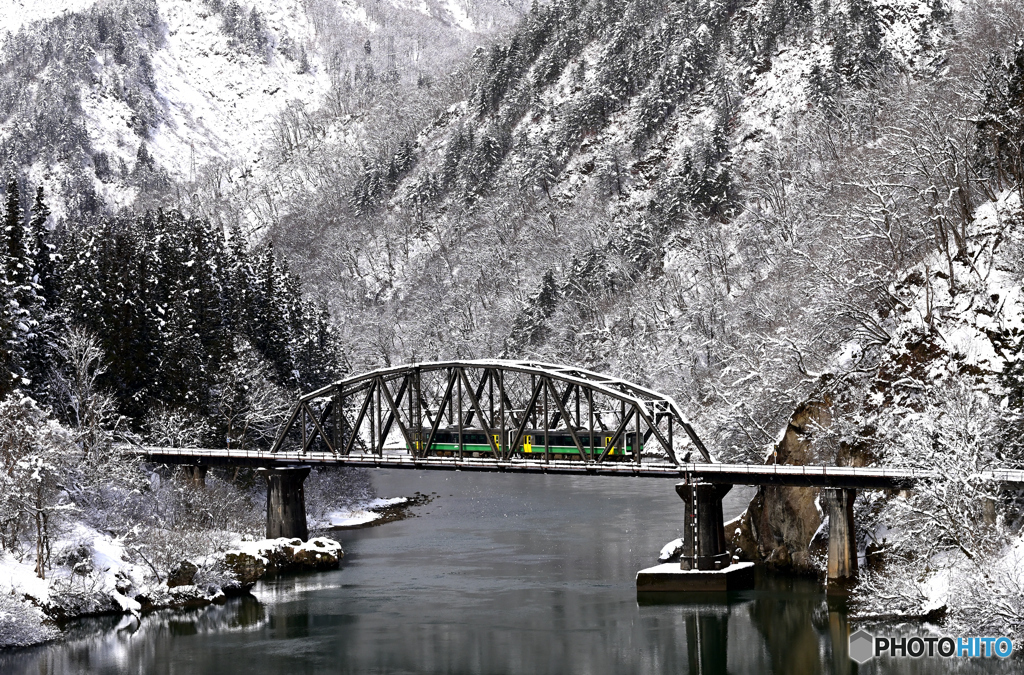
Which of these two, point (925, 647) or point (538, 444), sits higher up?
point (538, 444)

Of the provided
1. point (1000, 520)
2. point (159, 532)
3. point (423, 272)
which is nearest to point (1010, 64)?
point (1000, 520)

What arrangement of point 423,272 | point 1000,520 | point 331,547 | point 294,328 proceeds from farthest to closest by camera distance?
1. point 423,272
2. point 294,328
3. point 331,547
4. point 1000,520

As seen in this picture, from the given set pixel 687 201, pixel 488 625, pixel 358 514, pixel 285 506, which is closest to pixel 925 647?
pixel 488 625

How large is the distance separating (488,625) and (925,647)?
15.9m

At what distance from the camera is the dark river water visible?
40969mm

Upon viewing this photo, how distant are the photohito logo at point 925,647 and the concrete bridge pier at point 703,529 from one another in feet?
35.8

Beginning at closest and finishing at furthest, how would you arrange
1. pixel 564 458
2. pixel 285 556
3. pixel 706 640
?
1. pixel 706 640
2. pixel 285 556
3. pixel 564 458

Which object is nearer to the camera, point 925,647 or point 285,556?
point 925,647

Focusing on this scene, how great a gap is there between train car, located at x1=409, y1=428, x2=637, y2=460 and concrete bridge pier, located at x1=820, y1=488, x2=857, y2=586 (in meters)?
18.0

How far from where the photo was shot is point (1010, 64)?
2411 inches

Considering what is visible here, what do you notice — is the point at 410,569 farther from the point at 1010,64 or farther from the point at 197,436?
the point at 1010,64

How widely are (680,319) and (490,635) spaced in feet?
259

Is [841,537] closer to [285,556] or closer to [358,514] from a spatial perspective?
[285,556]

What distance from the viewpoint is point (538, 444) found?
75.1 meters
